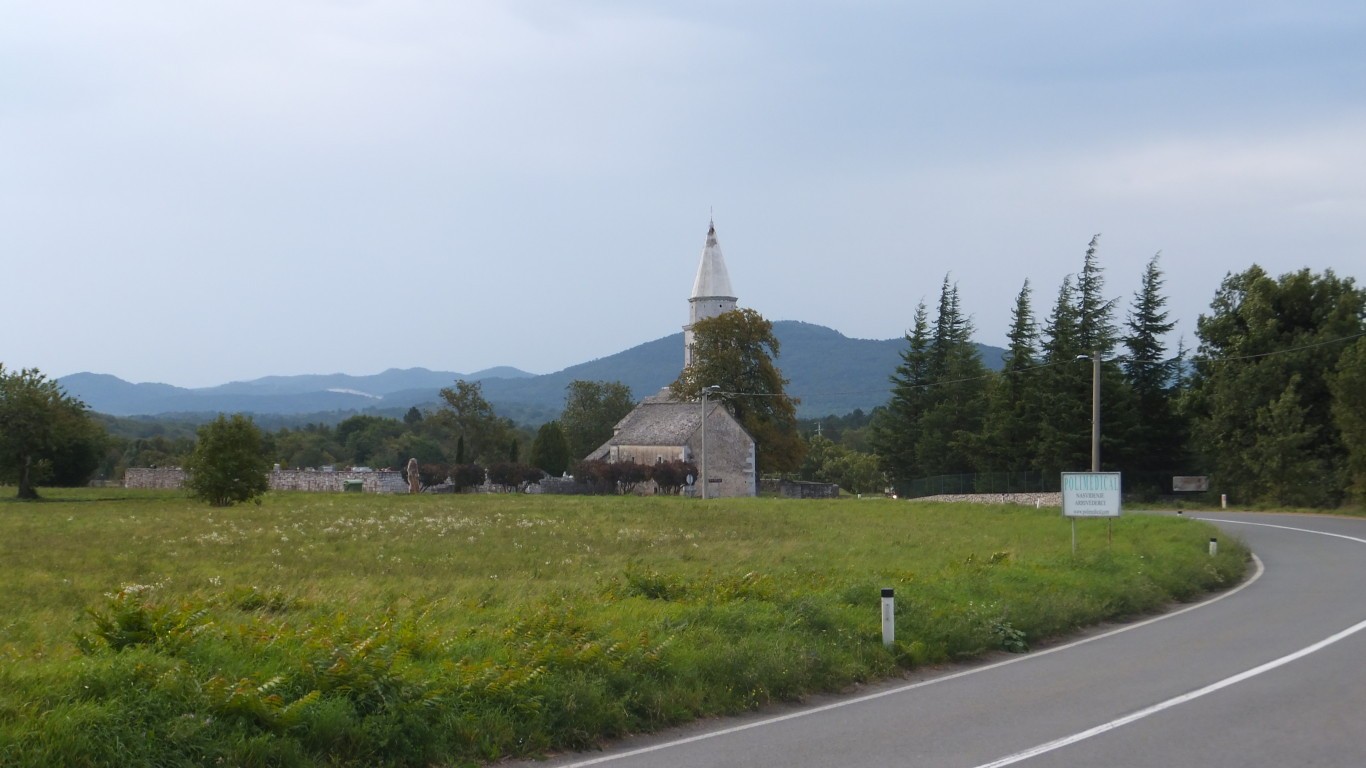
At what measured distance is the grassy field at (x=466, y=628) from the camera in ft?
25.5

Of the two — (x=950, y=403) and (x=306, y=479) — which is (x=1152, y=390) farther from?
(x=306, y=479)

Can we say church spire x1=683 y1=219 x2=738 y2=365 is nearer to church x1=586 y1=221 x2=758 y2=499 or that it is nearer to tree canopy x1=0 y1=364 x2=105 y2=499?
church x1=586 y1=221 x2=758 y2=499

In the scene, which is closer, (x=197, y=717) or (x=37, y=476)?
(x=197, y=717)

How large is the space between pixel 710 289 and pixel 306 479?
3635 cm

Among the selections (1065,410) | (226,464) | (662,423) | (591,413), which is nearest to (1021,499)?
(1065,410)

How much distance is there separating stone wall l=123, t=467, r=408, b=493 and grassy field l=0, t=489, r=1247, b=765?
131ft

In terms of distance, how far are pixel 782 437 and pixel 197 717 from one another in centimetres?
7372

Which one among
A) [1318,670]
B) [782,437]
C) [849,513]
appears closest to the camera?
[1318,670]

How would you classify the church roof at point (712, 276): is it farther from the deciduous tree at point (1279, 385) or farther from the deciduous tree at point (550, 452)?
the deciduous tree at point (1279, 385)

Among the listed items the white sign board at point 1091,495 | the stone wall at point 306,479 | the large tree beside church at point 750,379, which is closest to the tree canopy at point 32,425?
the stone wall at point 306,479

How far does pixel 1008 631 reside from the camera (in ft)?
46.4

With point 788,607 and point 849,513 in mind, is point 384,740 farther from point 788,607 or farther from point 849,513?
point 849,513

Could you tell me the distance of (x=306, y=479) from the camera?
74188 millimetres

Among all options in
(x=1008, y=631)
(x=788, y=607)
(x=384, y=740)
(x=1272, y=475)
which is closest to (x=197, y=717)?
(x=384, y=740)
